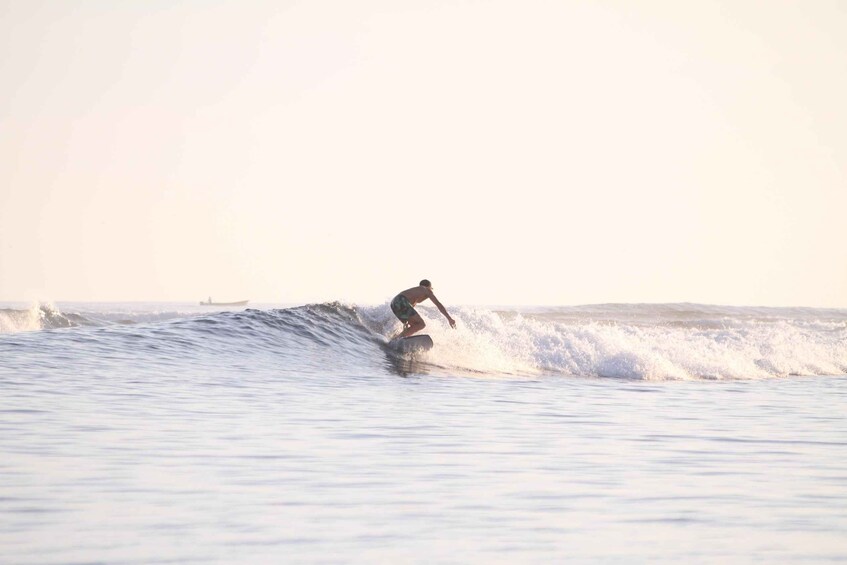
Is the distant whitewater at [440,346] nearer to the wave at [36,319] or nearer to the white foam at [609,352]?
the white foam at [609,352]

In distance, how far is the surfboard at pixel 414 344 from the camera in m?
22.8

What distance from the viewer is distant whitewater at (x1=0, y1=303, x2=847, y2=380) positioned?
64.9 feet

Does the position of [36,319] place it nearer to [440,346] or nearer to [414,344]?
[440,346]

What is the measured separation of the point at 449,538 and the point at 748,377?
63.9 ft

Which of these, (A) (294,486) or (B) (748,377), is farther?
(B) (748,377)

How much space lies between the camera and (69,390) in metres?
13.8

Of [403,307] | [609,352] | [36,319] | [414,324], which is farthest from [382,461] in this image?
[36,319]

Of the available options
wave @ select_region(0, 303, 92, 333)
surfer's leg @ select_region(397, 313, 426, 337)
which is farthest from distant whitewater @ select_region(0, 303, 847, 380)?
wave @ select_region(0, 303, 92, 333)

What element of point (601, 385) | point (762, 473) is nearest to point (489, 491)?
point (762, 473)

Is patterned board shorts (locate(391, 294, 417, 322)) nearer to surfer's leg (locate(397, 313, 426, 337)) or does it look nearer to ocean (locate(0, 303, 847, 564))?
surfer's leg (locate(397, 313, 426, 337))

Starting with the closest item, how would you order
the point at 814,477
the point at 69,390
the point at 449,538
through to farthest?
the point at 449,538
the point at 814,477
the point at 69,390

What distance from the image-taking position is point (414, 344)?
22.8m

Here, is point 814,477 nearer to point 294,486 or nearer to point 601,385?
point 294,486

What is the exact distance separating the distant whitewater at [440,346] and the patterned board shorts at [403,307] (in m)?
0.92
